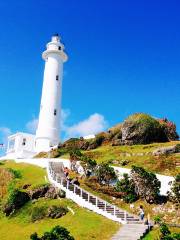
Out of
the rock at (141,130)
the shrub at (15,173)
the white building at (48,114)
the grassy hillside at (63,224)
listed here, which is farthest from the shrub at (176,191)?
the white building at (48,114)

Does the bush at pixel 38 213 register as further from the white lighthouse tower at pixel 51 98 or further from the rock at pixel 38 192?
the white lighthouse tower at pixel 51 98

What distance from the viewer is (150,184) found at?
Result: 34594 mm

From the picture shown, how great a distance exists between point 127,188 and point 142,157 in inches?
368

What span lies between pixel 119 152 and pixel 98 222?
63.5 feet

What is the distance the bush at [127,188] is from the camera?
34844mm

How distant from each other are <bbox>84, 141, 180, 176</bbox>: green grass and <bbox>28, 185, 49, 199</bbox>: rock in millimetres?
9651

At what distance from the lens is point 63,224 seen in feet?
97.7

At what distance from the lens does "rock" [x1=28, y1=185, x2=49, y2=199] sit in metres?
35.8

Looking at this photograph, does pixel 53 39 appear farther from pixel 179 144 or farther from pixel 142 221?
pixel 142 221

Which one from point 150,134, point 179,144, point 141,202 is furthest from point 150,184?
point 150,134

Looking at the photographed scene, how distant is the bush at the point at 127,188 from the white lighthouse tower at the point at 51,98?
990 inches

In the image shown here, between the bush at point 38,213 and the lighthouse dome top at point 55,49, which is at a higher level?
the lighthouse dome top at point 55,49

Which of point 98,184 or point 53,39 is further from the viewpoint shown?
point 53,39

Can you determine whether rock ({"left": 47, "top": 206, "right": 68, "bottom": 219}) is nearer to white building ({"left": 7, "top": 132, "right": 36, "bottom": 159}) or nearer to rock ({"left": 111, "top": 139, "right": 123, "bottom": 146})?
rock ({"left": 111, "top": 139, "right": 123, "bottom": 146})
